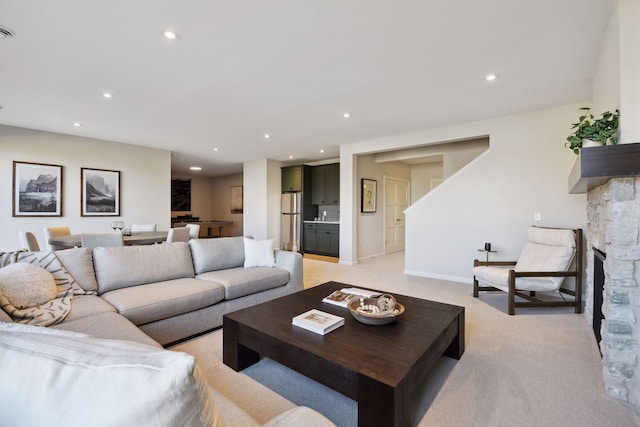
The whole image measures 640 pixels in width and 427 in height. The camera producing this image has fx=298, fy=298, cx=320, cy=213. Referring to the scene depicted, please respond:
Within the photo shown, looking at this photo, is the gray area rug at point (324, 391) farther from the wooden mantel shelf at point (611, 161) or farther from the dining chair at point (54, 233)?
the dining chair at point (54, 233)

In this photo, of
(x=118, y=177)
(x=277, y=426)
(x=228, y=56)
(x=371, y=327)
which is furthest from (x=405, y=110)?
(x=118, y=177)

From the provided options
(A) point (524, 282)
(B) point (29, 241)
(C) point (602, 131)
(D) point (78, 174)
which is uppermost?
(D) point (78, 174)

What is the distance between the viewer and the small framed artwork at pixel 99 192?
5.52 meters

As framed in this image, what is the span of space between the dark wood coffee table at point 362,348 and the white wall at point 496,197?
2.61 meters

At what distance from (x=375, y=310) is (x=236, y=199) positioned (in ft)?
30.9

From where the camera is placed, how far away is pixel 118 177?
5.91m

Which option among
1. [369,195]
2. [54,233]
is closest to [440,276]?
[369,195]

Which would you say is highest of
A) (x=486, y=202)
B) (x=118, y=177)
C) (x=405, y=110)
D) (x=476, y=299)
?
(x=405, y=110)

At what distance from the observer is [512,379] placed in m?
2.01

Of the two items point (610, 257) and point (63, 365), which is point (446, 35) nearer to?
point (610, 257)

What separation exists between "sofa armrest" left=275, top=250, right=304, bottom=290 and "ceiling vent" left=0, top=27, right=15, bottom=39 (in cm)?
300

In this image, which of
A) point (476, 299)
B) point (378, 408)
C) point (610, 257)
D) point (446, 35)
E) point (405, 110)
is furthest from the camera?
point (405, 110)

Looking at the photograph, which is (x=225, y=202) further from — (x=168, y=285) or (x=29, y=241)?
(x=168, y=285)

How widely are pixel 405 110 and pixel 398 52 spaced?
152cm
